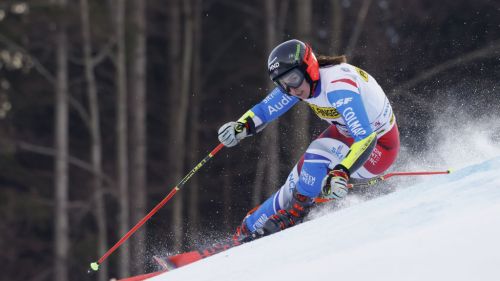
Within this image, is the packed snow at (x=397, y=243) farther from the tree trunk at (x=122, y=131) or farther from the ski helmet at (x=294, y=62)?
the tree trunk at (x=122, y=131)

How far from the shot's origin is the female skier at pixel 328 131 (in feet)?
18.2

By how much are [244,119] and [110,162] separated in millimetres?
14450

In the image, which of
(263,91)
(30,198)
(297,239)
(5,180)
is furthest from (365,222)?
(5,180)

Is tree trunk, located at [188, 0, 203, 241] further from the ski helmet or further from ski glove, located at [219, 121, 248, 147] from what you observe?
the ski helmet

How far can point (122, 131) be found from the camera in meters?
17.2

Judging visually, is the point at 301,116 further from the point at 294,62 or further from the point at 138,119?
the point at 294,62

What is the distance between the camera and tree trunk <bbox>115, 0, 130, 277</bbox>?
1666 cm

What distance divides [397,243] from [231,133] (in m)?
2.80

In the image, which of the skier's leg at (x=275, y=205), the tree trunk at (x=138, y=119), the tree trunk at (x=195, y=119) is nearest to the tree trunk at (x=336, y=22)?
the tree trunk at (x=195, y=119)

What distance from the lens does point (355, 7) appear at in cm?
1703

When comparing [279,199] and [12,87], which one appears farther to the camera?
[12,87]

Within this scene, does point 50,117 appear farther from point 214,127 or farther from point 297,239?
point 297,239

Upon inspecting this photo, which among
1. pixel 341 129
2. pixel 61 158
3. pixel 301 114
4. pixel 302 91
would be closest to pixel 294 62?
pixel 302 91

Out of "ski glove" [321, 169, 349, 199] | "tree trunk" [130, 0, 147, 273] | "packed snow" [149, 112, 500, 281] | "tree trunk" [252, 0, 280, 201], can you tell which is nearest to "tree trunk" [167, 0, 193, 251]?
"tree trunk" [130, 0, 147, 273]
